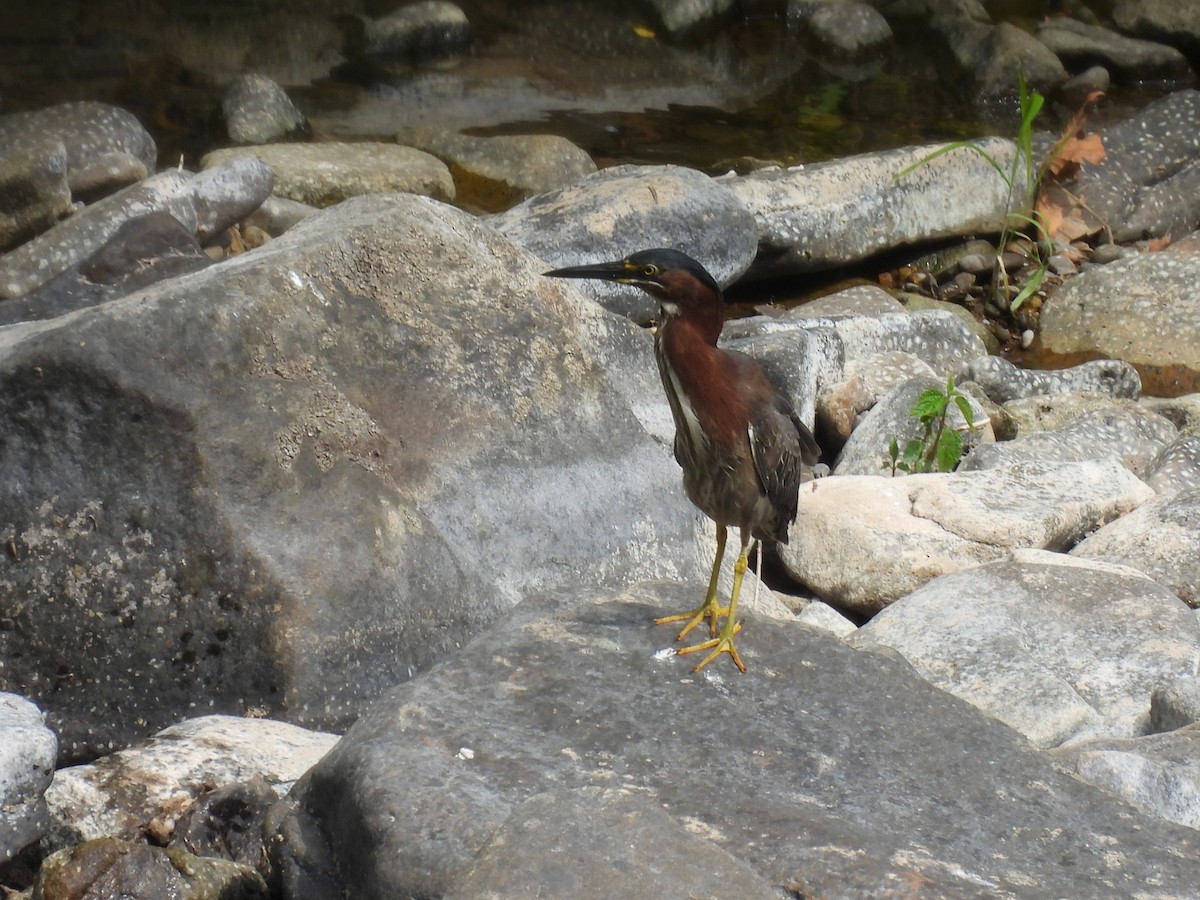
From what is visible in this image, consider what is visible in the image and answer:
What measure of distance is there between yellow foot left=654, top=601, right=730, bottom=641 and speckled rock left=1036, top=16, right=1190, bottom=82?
12.8 m

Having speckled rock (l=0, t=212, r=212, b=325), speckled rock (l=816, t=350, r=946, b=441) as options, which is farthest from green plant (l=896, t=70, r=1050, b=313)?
speckled rock (l=0, t=212, r=212, b=325)

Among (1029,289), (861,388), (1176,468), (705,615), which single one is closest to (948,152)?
(1029,289)

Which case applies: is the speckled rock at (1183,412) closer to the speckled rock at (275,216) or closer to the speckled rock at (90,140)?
the speckled rock at (275,216)

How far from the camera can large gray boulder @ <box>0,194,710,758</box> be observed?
379 centimetres

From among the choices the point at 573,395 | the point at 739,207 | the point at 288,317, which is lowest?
the point at 739,207

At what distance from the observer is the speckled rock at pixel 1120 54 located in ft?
48.0

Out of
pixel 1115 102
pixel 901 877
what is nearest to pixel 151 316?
pixel 901 877

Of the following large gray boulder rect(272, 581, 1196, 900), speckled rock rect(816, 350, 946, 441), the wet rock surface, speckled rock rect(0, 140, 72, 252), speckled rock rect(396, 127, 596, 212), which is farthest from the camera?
speckled rock rect(396, 127, 596, 212)

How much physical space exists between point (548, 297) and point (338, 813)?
2.40 metres

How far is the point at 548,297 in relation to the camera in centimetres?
476

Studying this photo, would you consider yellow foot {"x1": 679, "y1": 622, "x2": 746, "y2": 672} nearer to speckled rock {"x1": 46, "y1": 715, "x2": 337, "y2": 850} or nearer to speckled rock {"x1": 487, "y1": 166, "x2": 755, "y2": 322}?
speckled rock {"x1": 46, "y1": 715, "x2": 337, "y2": 850}

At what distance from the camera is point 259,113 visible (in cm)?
1091

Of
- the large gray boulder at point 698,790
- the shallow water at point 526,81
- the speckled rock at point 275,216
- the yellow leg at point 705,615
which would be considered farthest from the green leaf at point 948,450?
the shallow water at point 526,81

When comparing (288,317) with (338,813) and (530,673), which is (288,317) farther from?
(338,813)
